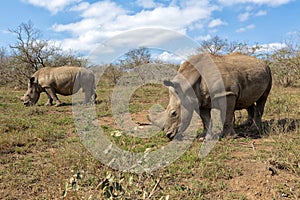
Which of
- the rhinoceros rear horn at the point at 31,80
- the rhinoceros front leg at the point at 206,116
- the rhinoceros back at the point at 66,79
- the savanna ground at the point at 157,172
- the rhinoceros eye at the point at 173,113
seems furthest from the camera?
the rhinoceros rear horn at the point at 31,80

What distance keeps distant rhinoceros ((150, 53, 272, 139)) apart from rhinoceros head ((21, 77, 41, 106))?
920 centimetres

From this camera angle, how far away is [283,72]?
2062 cm

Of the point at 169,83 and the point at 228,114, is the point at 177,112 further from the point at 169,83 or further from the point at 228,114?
the point at 228,114

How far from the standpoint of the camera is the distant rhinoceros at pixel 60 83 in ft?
44.4

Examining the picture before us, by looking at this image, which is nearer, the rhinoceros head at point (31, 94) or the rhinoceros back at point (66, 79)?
the rhinoceros back at point (66, 79)

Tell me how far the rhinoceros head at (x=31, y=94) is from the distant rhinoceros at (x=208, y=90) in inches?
362

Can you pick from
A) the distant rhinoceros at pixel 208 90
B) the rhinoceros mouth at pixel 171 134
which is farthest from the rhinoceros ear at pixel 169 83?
the rhinoceros mouth at pixel 171 134

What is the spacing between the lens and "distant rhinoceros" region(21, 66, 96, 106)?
13539 mm

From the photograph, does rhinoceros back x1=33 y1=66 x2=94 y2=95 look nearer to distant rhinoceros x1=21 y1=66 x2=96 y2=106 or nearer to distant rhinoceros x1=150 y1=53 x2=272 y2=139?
distant rhinoceros x1=21 y1=66 x2=96 y2=106

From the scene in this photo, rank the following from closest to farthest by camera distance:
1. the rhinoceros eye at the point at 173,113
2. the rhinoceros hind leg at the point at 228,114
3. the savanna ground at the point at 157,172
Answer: the savanna ground at the point at 157,172 → the rhinoceros eye at the point at 173,113 → the rhinoceros hind leg at the point at 228,114

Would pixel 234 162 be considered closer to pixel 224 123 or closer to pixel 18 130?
pixel 224 123

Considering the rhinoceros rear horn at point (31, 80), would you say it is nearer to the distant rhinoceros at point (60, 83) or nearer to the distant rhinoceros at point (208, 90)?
the distant rhinoceros at point (60, 83)

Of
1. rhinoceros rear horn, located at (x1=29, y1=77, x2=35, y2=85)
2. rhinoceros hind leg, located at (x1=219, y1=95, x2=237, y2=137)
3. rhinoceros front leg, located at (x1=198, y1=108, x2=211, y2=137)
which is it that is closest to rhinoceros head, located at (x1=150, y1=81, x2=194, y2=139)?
rhinoceros front leg, located at (x1=198, y1=108, x2=211, y2=137)

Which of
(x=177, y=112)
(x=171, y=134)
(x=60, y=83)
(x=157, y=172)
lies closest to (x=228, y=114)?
(x=177, y=112)
